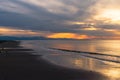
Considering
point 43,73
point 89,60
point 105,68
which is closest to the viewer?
point 43,73

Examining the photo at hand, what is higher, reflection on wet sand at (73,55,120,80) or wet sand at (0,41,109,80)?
wet sand at (0,41,109,80)

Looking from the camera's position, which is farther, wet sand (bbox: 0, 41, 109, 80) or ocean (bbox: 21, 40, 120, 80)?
ocean (bbox: 21, 40, 120, 80)

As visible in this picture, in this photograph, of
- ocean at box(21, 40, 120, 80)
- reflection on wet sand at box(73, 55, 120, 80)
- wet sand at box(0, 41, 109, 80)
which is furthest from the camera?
ocean at box(21, 40, 120, 80)

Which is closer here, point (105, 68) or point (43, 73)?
point (43, 73)

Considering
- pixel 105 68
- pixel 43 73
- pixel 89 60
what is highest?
pixel 43 73

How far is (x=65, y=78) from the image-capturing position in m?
20.8

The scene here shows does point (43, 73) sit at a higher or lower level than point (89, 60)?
higher

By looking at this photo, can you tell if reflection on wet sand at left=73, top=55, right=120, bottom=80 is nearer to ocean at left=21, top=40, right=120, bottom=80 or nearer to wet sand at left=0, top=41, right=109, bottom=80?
ocean at left=21, top=40, right=120, bottom=80

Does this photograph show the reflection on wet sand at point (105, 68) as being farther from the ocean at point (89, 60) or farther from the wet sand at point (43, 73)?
the wet sand at point (43, 73)

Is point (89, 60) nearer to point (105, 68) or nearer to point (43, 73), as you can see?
point (105, 68)

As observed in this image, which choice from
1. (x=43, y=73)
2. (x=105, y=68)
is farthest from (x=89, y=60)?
(x=43, y=73)

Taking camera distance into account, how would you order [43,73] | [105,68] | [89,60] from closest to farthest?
[43,73] < [105,68] < [89,60]

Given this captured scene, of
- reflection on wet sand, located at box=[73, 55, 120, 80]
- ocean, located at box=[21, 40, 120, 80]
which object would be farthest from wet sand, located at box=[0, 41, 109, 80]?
ocean, located at box=[21, 40, 120, 80]

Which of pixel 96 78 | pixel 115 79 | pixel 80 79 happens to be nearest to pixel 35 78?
pixel 80 79
